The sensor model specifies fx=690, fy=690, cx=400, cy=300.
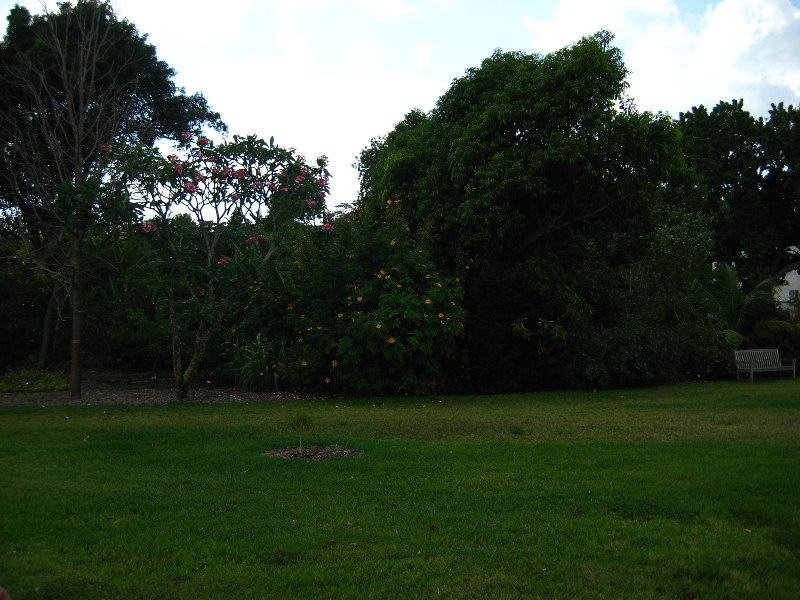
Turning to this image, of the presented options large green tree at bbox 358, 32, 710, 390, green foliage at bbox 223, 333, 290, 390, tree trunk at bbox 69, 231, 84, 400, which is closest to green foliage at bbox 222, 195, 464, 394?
green foliage at bbox 223, 333, 290, 390

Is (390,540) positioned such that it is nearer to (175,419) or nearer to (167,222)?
(175,419)

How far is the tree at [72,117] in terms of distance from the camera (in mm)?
12281

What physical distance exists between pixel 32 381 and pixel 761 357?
683 inches

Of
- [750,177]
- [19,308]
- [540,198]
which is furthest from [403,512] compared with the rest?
[750,177]

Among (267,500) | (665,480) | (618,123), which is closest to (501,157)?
(618,123)

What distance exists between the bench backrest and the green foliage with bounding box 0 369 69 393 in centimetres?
1599

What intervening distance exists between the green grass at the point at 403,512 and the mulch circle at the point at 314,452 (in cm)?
19

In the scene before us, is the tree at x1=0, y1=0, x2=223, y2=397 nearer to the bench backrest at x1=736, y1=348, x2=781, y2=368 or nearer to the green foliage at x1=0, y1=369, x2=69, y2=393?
the green foliage at x1=0, y1=369, x2=69, y2=393

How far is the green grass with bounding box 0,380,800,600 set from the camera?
13.4 ft

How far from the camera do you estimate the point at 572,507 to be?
5438 mm

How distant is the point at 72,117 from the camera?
1241 centimetres

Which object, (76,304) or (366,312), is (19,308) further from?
(366,312)

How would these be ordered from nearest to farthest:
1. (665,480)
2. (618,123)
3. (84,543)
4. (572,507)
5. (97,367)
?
1. (84,543)
2. (572,507)
3. (665,480)
4. (618,123)
5. (97,367)

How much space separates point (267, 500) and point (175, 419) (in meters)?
5.00
